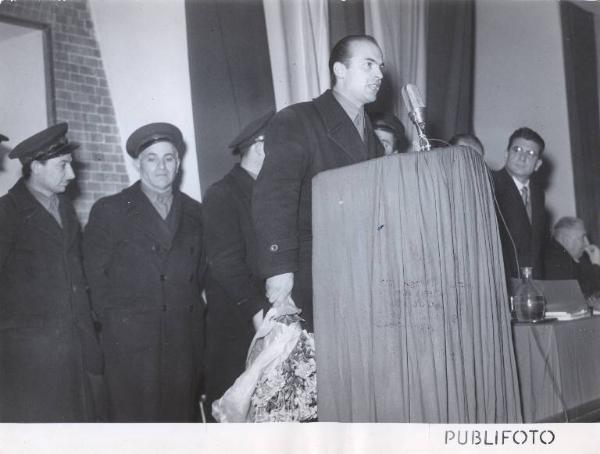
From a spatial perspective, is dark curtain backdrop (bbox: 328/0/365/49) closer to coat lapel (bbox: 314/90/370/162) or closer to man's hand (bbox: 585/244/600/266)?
coat lapel (bbox: 314/90/370/162)

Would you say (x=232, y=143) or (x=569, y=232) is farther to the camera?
(x=569, y=232)

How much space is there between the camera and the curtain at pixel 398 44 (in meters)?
2.88

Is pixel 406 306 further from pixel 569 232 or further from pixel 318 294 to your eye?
pixel 569 232

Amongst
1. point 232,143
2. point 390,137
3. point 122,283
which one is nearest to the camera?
point 122,283

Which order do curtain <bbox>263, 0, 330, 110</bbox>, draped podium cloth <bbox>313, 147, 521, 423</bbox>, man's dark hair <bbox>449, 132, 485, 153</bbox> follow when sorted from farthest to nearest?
man's dark hair <bbox>449, 132, 485, 153</bbox>
curtain <bbox>263, 0, 330, 110</bbox>
draped podium cloth <bbox>313, 147, 521, 423</bbox>

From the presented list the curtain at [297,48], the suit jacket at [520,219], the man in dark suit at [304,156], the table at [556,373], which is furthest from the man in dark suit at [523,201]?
the man in dark suit at [304,156]

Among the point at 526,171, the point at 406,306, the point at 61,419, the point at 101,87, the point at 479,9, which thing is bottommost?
the point at 61,419

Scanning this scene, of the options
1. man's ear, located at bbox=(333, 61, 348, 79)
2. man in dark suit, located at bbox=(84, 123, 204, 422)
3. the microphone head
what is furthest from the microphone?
man in dark suit, located at bbox=(84, 123, 204, 422)

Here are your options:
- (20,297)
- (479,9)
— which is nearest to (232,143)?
(20,297)

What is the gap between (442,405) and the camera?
1130mm

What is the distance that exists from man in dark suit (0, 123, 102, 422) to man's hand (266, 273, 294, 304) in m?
0.68

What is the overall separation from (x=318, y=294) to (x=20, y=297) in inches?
37.7

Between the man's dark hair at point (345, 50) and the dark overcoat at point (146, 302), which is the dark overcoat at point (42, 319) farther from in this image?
the man's dark hair at point (345, 50)

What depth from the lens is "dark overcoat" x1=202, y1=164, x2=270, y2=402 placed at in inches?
81.2
